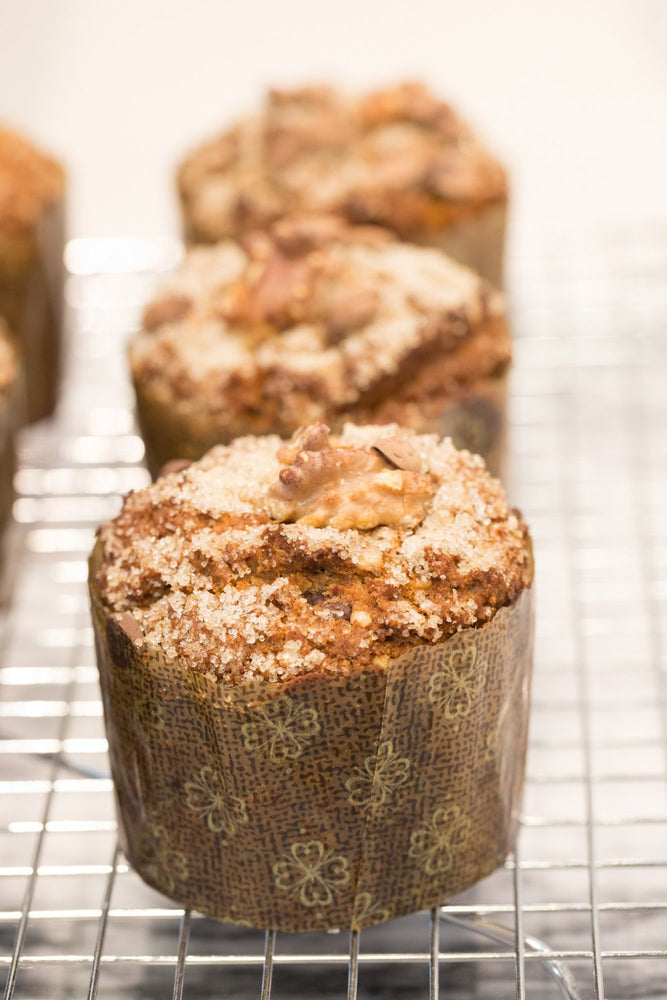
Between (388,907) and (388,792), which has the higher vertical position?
(388,792)

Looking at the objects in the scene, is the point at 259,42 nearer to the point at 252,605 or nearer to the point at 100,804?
the point at 100,804

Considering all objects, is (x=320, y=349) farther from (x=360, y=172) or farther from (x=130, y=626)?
(x=130, y=626)

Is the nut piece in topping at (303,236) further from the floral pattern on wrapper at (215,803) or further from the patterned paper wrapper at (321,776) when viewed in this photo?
the floral pattern on wrapper at (215,803)

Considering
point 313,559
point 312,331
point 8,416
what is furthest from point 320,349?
point 313,559

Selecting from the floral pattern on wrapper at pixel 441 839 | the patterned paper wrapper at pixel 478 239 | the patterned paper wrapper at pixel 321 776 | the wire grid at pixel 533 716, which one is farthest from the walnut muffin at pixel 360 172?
the floral pattern on wrapper at pixel 441 839

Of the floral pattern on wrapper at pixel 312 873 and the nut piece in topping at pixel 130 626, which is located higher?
the nut piece in topping at pixel 130 626

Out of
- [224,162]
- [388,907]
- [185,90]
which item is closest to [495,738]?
[388,907]
